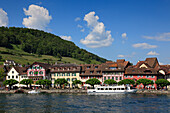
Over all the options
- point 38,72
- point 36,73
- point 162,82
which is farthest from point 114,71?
point 36,73

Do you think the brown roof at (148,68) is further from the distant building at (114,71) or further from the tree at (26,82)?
the tree at (26,82)

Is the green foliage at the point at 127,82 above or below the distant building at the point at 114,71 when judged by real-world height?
below

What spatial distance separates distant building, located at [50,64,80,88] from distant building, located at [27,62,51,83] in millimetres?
3297

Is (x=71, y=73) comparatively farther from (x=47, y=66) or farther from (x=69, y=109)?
(x=69, y=109)

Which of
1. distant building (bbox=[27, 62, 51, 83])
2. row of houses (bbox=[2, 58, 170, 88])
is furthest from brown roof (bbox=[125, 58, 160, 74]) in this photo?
distant building (bbox=[27, 62, 51, 83])

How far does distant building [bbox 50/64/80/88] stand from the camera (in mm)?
122088

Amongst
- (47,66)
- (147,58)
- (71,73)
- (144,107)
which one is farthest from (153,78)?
(47,66)

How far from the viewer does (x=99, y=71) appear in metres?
119

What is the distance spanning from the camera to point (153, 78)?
353ft

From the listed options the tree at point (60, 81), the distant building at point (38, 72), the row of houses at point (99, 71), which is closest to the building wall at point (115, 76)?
the row of houses at point (99, 71)

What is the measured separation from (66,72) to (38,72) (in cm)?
1608

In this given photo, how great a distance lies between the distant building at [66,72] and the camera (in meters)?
122

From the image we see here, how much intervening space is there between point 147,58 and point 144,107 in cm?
6584

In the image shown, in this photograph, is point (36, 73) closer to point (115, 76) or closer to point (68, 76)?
point (68, 76)
